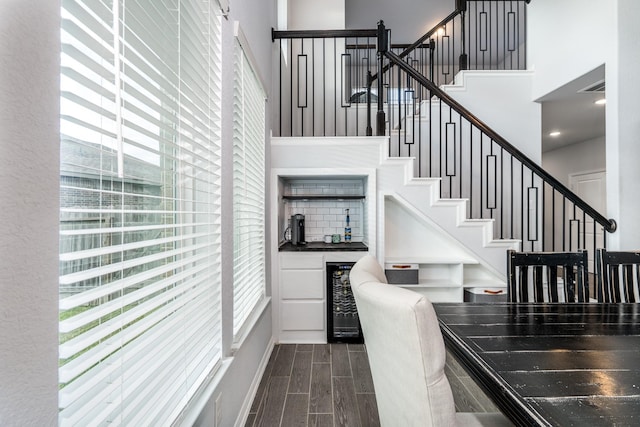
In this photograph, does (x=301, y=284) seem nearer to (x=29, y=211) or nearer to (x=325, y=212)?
(x=325, y=212)

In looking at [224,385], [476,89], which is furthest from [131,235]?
[476,89]

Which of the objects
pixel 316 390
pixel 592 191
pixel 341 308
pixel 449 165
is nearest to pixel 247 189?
pixel 316 390

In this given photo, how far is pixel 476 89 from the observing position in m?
4.29

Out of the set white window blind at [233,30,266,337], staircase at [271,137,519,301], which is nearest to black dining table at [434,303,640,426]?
white window blind at [233,30,266,337]

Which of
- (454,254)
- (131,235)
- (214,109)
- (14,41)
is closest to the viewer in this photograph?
(14,41)

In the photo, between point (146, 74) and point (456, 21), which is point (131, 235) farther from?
point (456, 21)

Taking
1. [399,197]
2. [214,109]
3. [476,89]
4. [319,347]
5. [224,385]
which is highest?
[476,89]

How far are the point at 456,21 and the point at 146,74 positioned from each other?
7.06 meters

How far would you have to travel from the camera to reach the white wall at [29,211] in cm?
52

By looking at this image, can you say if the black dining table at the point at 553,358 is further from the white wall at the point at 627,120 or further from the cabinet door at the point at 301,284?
the white wall at the point at 627,120

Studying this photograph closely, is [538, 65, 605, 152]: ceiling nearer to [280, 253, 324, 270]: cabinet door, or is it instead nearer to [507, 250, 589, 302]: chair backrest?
[507, 250, 589, 302]: chair backrest

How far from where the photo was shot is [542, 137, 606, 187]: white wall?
20.4 feet

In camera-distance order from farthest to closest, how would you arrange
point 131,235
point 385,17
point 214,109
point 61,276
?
point 385,17 < point 214,109 < point 131,235 < point 61,276

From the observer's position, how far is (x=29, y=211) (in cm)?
56
